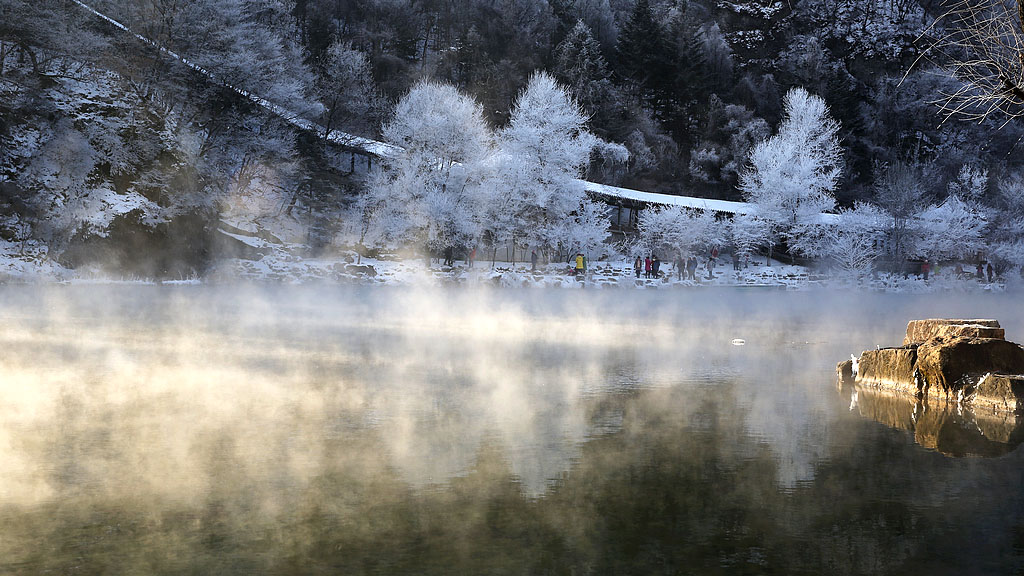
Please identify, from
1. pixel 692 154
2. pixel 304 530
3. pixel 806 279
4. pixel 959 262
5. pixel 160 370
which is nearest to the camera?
pixel 304 530

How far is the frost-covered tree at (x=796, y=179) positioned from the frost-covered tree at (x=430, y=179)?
16.9 m

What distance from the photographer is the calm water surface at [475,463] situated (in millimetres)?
5355

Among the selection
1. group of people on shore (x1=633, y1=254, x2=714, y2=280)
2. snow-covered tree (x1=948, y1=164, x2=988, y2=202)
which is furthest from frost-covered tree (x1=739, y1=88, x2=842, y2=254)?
snow-covered tree (x1=948, y1=164, x2=988, y2=202)

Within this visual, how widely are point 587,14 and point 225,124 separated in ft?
144

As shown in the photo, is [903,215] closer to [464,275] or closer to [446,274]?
[464,275]

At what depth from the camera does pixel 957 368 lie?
11.5 meters

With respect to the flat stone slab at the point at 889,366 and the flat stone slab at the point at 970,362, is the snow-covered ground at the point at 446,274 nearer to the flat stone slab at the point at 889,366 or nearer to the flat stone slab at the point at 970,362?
the flat stone slab at the point at 889,366

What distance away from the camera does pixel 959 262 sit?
5222 centimetres

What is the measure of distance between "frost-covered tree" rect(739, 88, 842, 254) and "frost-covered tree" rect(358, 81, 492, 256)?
16.9 m

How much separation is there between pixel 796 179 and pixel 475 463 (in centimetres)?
4573

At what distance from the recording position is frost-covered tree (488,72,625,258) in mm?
42875

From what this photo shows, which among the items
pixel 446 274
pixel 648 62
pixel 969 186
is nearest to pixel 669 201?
pixel 446 274

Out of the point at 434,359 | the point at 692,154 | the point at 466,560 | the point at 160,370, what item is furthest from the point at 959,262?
the point at 466,560

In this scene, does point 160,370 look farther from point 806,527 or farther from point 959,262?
point 959,262
